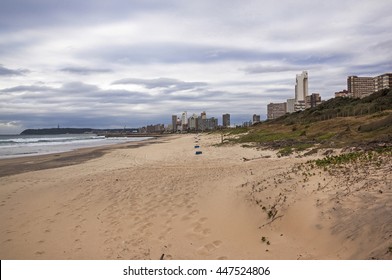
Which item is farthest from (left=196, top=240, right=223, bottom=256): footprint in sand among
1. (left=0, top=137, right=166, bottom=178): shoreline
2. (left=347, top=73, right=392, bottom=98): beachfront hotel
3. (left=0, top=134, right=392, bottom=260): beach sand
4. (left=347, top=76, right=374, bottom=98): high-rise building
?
(left=347, top=76, right=374, bottom=98): high-rise building

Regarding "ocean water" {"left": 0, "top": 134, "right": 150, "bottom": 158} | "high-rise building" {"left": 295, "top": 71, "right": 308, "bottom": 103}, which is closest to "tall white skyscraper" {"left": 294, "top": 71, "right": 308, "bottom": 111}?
"high-rise building" {"left": 295, "top": 71, "right": 308, "bottom": 103}

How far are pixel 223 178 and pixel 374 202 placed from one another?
5.73 meters

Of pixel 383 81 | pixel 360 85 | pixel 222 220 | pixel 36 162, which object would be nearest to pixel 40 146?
pixel 36 162

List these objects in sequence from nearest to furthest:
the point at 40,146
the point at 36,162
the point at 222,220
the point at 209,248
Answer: the point at 209,248 → the point at 222,220 → the point at 36,162 → the point at 40,146

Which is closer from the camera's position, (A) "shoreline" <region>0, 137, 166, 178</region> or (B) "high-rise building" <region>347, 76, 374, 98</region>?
(A) "shoreline" <region>0, 137, 166, 178</region>

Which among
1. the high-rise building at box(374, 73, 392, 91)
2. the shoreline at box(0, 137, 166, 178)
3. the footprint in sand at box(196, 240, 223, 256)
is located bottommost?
the footprint in sand at box(196, 240, 223, 256)

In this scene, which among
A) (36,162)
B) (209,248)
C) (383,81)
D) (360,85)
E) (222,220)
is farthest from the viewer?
(360,85)

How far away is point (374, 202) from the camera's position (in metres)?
5.58

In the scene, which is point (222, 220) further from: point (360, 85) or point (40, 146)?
point (360, 85)

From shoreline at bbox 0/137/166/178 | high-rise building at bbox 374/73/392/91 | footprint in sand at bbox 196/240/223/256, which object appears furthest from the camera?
high-rise building at bbox 374/73/392/91

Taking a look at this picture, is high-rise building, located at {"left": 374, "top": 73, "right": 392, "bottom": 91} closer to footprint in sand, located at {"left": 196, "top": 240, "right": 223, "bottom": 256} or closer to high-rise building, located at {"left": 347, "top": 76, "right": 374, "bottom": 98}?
high-rise building, located at {"left": 347, "top": 76, "right": 374, "bottom": 98}

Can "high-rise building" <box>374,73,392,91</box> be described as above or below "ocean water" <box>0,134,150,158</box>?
above

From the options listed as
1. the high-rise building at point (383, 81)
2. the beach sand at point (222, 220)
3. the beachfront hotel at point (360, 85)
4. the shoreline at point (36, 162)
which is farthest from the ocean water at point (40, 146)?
the beachfront hotel at point (360, 85)

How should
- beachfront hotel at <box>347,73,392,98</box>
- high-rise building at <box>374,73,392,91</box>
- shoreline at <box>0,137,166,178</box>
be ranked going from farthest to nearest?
beachfront hotel at <box>347,73,392,98</box> < high-rise building at <box>374,73,392,91</box> < shoreline at <box>0,137,166,178</box>
